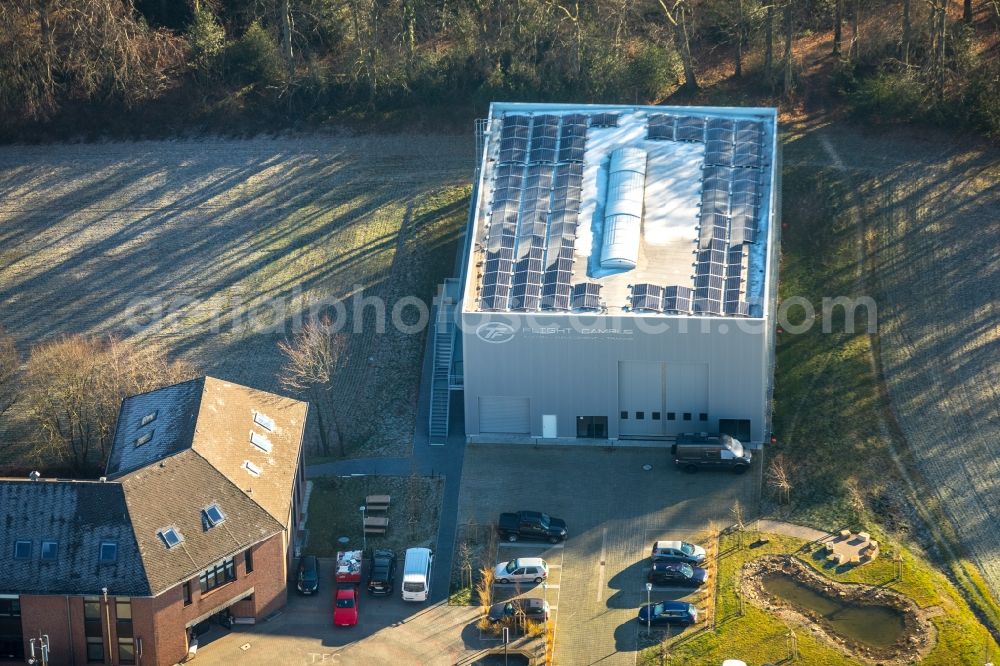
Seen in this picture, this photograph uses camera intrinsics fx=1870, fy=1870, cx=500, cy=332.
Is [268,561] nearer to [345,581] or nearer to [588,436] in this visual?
[345,581]

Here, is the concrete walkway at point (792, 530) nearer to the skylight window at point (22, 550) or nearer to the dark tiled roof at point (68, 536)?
the dark tiled roof at point (68, 536)

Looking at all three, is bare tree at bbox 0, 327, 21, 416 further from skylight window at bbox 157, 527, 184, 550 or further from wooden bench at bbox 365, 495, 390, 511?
wooden bench at bbox 365, 495, 390, 511

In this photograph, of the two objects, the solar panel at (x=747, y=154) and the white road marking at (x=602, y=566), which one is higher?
the solar panel at (x=747, y=154)

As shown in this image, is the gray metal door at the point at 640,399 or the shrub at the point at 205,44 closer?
the gray metal door at the point at 640,399

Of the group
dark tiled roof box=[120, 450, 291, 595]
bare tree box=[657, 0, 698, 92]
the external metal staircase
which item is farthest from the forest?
dark tiled roof box=[120, 450, 291, 595]

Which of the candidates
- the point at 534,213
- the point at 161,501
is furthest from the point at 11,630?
the point at 534,213

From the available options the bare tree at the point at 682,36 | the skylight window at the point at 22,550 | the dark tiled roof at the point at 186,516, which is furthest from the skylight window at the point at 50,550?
the bare tree at the point at 682,36
